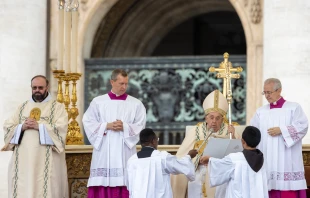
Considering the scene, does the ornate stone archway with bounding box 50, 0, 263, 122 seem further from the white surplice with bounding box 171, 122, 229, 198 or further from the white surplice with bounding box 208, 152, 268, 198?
the white surplice with bounding box 208, 152, 268, 198

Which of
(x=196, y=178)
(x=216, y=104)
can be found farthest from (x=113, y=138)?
(x=216, y=104)

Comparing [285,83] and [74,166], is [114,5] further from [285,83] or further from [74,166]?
[74,166]

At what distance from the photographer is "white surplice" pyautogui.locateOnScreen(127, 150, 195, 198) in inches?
528

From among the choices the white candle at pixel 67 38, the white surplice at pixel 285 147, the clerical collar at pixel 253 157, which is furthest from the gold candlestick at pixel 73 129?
the clerical collar at pixel 253 157

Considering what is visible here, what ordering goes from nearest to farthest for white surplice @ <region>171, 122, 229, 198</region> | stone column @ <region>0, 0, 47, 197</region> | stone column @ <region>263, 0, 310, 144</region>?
white surplice @ <region>171, 122, 229, 198</region>, stone column @ <region>263, 0, 310, 144</region>, stone column @ <region>0, 0, 47, 197</region>

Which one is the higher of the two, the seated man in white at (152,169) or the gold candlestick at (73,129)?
Answer: the gold candlestick at (73,129)

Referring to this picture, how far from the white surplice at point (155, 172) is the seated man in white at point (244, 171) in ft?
1.05

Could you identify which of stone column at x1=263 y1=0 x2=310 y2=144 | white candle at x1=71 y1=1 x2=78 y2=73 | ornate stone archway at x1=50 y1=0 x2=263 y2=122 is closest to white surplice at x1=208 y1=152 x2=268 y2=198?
white candle at x1=71 y1=1 x2=78 y2=73

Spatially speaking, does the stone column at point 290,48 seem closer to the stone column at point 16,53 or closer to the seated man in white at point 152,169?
the stone column at point 16,53

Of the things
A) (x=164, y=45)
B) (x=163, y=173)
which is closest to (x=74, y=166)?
(x=163, y=173)

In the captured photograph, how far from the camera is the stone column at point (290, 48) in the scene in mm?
17312

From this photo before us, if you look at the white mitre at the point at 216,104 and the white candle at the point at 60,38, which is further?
the white candle at the point at 60,38

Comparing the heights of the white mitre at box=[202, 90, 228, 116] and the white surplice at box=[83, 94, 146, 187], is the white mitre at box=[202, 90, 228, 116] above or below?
above

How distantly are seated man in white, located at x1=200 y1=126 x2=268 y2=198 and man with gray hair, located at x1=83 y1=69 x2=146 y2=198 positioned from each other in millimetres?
1549
